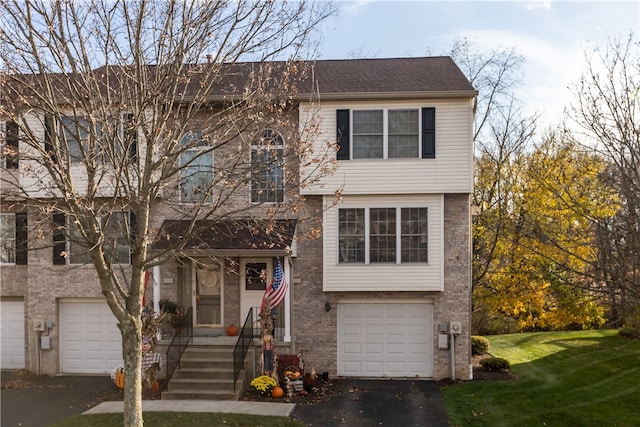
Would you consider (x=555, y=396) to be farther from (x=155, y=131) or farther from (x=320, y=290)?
(x=155, y=131)

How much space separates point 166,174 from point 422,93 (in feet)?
25.2

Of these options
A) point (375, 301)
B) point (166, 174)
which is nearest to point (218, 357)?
point (375, 301)

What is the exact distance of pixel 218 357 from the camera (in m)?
13.7

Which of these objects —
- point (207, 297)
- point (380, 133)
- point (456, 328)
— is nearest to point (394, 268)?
point (456, 328)

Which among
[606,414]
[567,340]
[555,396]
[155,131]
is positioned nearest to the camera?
[155,131]

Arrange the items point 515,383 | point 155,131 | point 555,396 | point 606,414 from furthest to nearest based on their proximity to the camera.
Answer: point 515,383 < point 555,396 < point 606,414 < point 155,131

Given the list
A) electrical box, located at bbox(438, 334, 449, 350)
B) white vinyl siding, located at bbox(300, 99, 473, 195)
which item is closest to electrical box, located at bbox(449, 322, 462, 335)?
electrical box, located at bbox(438, 334, 449, 350)

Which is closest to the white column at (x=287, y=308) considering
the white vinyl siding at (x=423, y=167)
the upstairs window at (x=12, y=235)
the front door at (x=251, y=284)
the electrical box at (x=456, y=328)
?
the front door at (x=251, y=284)

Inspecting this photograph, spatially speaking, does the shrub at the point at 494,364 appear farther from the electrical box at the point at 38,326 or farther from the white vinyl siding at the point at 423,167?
the electrical box at the point at 38,326

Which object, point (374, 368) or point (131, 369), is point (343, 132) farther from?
point (131, 369)

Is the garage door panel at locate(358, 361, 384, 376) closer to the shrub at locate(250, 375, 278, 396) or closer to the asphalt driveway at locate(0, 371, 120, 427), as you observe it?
the shrub at locate(250, 375, 278, 396)

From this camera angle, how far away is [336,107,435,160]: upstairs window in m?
14.4

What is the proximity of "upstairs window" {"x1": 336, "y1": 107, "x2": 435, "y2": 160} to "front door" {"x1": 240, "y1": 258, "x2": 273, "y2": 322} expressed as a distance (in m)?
3.64

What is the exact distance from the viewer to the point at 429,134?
1432 cm
